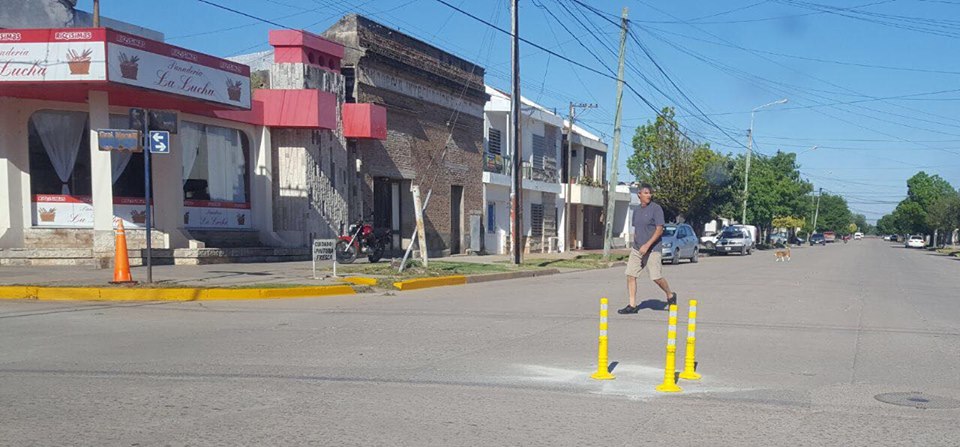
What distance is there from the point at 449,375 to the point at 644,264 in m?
4.85

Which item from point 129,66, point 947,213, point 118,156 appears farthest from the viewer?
point 947,213

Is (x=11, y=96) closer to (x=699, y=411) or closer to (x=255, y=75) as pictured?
(x=255, y=75)

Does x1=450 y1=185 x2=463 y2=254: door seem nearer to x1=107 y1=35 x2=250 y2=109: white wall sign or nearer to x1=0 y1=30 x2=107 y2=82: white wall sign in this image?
x1=107 y1=35 x2=250 y2=109: white wall sign

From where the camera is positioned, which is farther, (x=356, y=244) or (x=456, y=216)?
(x=456, y=216)

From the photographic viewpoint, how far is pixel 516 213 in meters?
22.7

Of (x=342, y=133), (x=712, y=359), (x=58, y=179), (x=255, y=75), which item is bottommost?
(x=712, y=359)

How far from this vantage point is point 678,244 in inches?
1161

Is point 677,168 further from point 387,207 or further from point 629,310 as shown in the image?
point 629,310

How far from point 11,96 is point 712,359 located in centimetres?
1628

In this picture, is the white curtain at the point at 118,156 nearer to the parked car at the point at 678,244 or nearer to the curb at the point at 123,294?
the curb at the point at 123,294

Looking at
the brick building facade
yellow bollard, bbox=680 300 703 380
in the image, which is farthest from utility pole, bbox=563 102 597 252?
yellow bollard, bbox=680 300 703 380

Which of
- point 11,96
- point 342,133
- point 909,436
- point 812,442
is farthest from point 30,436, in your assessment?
point 342,133

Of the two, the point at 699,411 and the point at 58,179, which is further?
the point at 58,179

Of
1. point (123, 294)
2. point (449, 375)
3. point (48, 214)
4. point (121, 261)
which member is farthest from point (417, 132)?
point (449, 375)
